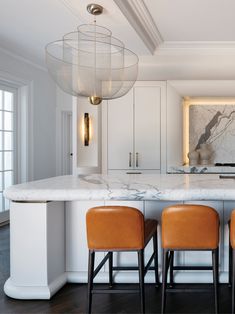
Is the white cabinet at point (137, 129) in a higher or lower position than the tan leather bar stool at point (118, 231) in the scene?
higher

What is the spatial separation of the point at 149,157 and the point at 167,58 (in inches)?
62.6

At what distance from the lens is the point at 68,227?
2881 mm

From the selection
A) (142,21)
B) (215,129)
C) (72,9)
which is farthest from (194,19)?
(215,129)

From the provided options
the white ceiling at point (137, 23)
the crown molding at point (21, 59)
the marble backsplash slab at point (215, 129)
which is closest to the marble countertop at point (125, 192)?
the white ceiling at point (137, 23)

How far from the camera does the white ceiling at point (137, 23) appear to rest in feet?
11.6

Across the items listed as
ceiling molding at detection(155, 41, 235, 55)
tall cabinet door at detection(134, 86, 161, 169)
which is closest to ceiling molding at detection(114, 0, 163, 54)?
ceiling molding at detection(155, 41, 235, 55)

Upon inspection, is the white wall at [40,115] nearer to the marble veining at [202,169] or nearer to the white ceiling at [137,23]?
the white ceiling at [137,23]

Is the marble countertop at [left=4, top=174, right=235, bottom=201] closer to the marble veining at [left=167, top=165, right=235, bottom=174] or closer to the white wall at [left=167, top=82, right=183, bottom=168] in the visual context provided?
the marble veining at [left=167, top=165, right=235, bottom=174]

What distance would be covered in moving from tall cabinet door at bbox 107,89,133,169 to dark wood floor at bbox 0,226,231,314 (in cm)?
287

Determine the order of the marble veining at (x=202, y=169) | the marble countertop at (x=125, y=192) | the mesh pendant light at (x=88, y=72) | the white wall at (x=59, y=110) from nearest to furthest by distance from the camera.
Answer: the marble countertop at (x=125, y=192)
the mesh pendant light at (x=88, y=72)
the marble veining at (x=202, y=169)
the white wall at (x=59, y=110)

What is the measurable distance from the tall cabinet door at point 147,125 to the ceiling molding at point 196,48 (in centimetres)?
62

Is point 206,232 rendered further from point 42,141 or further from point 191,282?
point 42,141

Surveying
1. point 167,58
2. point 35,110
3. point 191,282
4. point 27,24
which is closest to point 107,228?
point 191,282

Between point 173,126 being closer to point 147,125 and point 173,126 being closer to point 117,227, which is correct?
point 147,125
